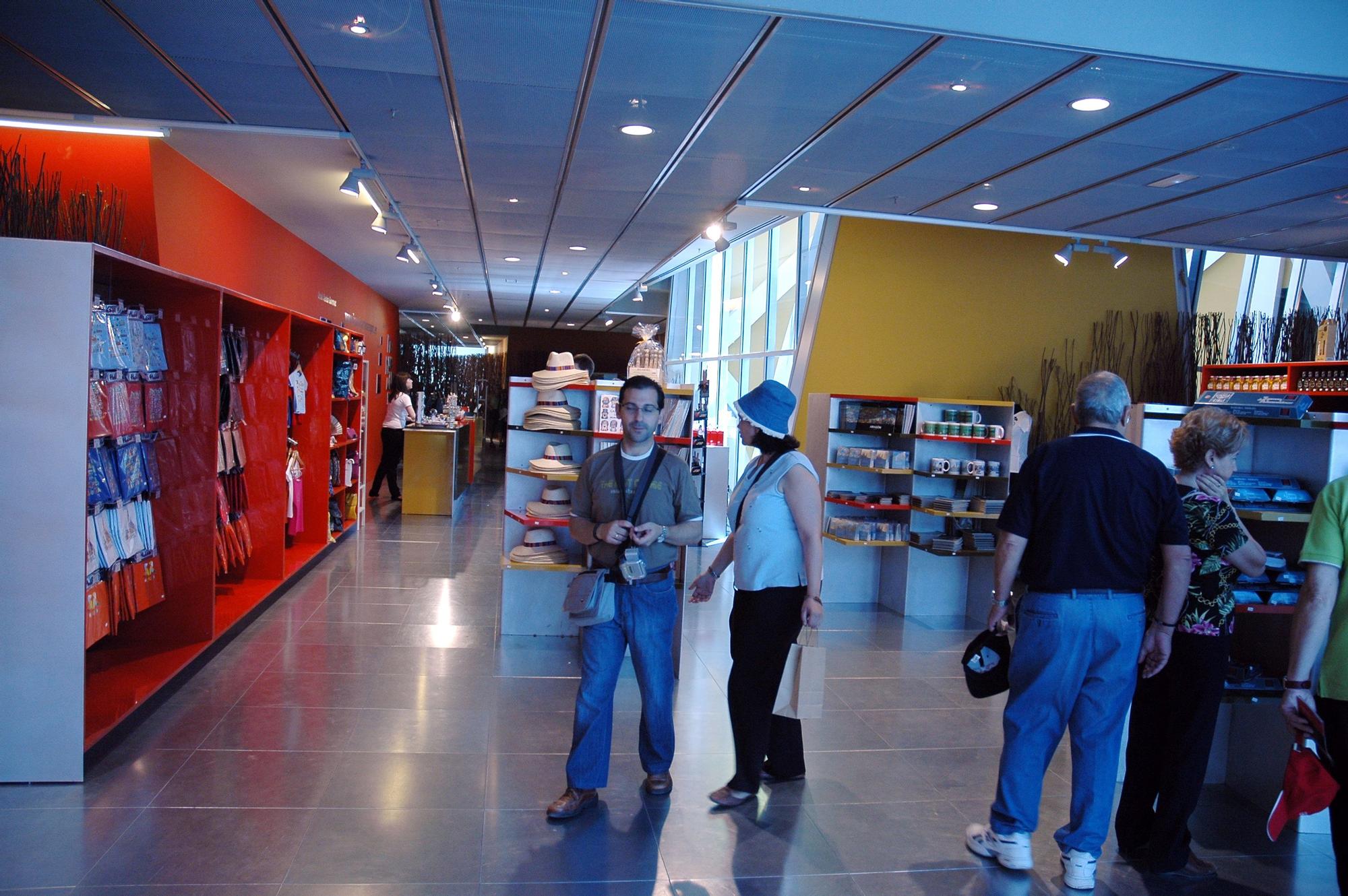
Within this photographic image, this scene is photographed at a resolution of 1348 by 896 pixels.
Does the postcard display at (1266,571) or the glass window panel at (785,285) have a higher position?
the glass window panel at (785,285)

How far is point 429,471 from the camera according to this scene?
12.7 m

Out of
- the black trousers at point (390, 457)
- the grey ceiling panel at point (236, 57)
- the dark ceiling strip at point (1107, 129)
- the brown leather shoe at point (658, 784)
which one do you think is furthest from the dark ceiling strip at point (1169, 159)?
the black trousers at point (390, 457)

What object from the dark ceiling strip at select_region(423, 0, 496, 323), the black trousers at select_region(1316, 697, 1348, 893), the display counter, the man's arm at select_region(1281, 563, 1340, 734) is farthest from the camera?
the display counter

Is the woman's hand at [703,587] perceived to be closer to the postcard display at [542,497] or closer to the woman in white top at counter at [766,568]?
the woman in white top at counter at [766,568]

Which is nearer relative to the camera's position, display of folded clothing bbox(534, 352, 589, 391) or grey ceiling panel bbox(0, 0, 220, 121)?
grey ceiling panel bbox(0, 0, 220, 121)

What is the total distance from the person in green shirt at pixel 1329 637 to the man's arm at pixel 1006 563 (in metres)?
0.79

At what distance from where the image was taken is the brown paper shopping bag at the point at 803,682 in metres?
3.62

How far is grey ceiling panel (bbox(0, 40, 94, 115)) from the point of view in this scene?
15.4ft

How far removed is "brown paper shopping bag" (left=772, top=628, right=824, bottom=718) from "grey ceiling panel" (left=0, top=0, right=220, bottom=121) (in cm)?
380

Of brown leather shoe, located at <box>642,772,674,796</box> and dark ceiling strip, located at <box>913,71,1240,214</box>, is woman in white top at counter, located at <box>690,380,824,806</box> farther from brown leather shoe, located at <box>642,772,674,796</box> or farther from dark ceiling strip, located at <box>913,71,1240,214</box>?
dark ceiling strip, located at <box>913,71,1240,214</box>

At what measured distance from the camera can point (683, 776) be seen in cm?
410

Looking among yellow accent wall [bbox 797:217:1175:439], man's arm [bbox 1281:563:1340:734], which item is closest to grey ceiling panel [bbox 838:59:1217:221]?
man's arm [bbox 1281:563:1340:734]

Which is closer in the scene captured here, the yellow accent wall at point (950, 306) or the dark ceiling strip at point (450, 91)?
the dark ceiling strip at point (450, 91)

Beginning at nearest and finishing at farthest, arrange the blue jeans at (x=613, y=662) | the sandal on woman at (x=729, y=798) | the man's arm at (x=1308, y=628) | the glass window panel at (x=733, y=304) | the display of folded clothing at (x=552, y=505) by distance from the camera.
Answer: the man's arm at (x=1308, y=628) → the blue jeans at (x=613, y=662) → the sandal on woman at (x=729, y=798) → the display of folded clothing at (x=552, y=505) → the glass window panel at (x=733, y=304)
